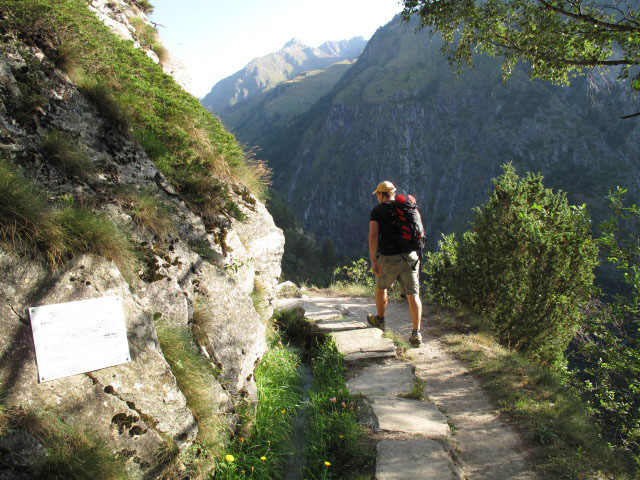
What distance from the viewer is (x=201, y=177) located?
4.41 metres

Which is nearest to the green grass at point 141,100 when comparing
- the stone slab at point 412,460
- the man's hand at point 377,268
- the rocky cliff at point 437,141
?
the man's hand at point 377,268

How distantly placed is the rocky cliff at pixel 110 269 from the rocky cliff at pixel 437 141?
103188mm

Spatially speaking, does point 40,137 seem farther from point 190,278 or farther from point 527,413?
point 527,413

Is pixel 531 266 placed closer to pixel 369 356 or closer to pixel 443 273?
pixel 443 273

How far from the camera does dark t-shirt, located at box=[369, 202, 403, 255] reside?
5090mm

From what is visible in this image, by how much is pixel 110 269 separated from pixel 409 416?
286cm

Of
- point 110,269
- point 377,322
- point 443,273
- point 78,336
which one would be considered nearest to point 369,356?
point 377,322

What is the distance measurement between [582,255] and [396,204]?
314 centimetres

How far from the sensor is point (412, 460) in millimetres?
2805

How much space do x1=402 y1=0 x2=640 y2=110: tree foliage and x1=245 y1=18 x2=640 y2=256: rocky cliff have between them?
10023cm

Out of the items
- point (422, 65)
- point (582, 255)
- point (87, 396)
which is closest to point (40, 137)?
point (87, 396)

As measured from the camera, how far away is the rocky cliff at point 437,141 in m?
98.6

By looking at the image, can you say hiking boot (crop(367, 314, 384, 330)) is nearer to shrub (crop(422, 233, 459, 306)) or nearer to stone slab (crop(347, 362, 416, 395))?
stone slab (crop(347, 362, 416, 395))

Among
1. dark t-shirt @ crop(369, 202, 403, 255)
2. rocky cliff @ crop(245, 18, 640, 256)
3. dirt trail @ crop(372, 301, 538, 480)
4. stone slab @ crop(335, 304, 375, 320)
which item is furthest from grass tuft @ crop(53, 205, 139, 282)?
rocky cliff @ crop(245, 18, 640, 256)
